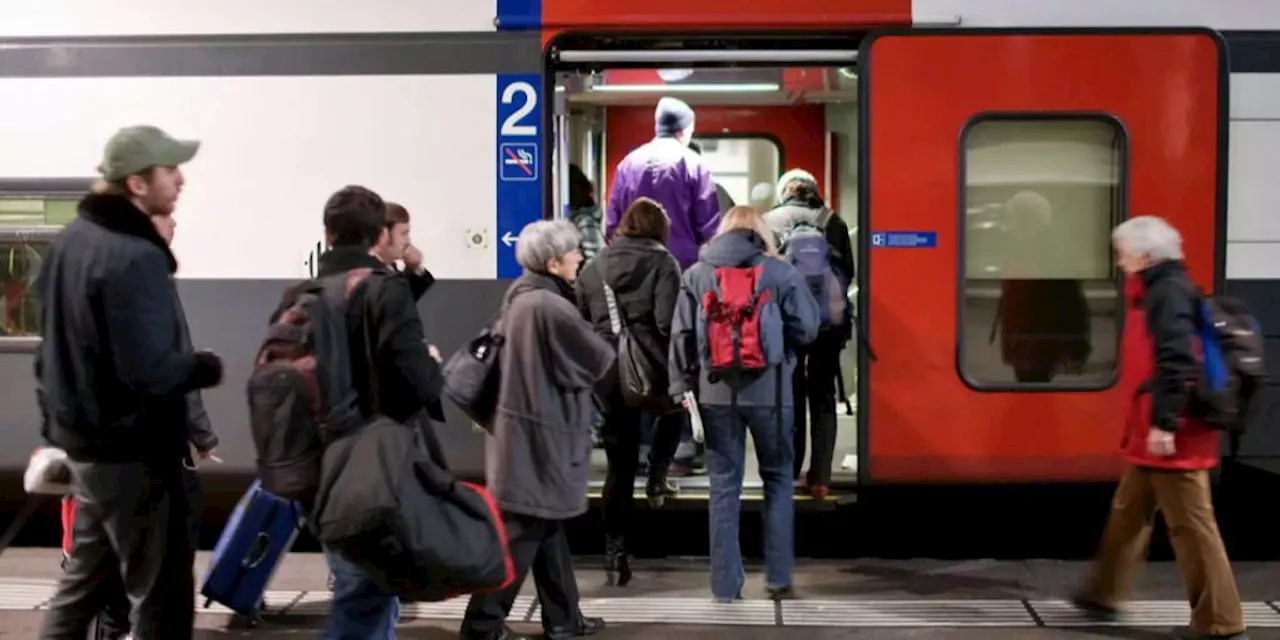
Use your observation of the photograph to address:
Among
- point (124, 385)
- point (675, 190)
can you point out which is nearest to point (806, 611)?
point (675, 190)

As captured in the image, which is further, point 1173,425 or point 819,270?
point 819,270

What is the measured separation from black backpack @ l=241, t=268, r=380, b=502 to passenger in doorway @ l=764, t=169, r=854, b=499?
2719mm

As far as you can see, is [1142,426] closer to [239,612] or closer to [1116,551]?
[1116,551]

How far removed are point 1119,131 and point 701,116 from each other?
369 cm

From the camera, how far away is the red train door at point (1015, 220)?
18.0 feet

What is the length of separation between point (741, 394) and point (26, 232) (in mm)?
3216

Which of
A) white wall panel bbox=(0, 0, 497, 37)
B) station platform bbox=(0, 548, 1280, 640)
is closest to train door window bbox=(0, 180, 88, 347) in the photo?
white wall panel bbox=(0, 0, 497, 37)

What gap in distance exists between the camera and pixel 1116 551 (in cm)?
499

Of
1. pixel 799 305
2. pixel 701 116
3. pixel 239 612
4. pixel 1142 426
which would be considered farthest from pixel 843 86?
pixel 239 612

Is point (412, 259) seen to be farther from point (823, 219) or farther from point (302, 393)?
point (823, 219)

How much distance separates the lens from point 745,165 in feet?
29.9

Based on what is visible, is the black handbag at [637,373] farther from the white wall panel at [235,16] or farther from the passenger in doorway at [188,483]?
the passenger in doorway at [188,483]

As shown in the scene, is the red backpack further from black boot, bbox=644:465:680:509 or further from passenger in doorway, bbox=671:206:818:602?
black boot, bbox=644:465:680:509

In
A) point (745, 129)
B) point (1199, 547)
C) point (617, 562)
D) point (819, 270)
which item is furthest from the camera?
point (745, 129)
